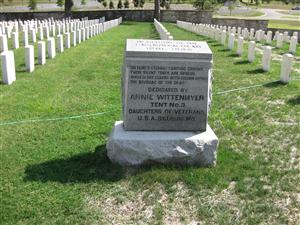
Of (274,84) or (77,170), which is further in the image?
(274,84)

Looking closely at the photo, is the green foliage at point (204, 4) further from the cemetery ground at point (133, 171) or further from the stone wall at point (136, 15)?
the cemetery ground at point (133, 171)

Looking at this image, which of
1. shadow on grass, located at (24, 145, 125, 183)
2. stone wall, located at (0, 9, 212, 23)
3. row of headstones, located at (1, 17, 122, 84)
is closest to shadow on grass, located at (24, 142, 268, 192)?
shadow on grass, located at (24, 145, 125, 183)

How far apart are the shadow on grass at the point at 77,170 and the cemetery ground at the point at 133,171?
Answer: 0.5 inches

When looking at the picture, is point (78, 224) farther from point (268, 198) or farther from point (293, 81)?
point (293, 81)

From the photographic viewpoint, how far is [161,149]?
5547mm

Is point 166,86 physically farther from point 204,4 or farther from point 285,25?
point 285,25

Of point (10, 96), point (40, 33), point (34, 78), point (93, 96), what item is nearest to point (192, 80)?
point (93, 96)

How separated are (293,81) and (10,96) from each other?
21.0 ft

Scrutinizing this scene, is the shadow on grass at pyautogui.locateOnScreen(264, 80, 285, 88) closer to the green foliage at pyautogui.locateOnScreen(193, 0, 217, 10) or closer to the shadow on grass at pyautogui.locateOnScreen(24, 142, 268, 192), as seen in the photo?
the shadow on grass at pyautogui.locateOnScreen(24, 142, 268, 192)

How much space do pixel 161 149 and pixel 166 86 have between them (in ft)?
2.69

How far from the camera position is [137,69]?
5.65 metres

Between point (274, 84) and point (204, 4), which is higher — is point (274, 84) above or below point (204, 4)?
below

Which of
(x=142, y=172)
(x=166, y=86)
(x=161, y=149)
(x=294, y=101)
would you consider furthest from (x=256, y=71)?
(x=142, y=172)

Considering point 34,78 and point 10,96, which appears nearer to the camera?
point 10,96
